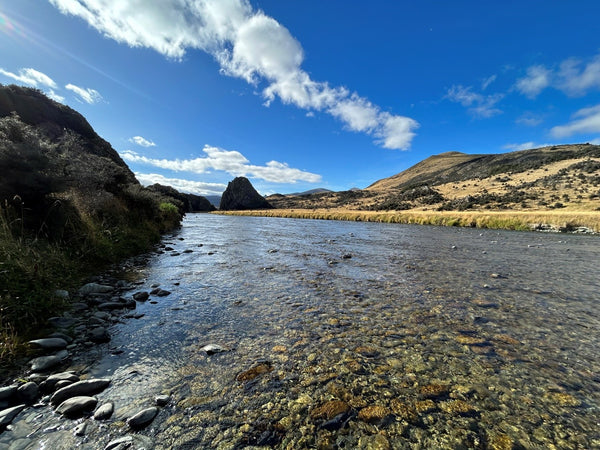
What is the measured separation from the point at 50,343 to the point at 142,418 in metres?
2.99

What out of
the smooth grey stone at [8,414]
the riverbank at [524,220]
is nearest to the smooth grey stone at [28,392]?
the smooth grey stone at [8,414]

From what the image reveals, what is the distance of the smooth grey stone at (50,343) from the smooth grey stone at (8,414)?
1634mm

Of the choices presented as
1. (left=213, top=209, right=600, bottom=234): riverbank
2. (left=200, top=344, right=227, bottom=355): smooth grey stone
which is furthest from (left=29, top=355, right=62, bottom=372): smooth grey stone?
(left=213, top=209, right=600, bottom=234): riverbank

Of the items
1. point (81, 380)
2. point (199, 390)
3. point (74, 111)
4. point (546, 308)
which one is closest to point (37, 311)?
point (81, 380)

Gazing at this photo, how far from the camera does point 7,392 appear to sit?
336cm

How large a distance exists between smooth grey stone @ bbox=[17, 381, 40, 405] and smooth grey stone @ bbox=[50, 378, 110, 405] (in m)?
0.25

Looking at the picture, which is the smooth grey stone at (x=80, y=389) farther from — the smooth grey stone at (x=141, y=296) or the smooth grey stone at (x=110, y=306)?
the smooth grey stone at (x=141, y=296)

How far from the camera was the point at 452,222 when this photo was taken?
129 ft

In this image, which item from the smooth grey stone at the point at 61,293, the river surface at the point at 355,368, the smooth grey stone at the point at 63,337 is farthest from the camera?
the smooth grey stone at the point at 61,293

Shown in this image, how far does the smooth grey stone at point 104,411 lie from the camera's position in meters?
3.24

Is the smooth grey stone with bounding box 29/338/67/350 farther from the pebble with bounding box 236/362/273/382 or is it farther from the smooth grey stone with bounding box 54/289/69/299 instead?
the pebble with bounding box 236/362/273/382

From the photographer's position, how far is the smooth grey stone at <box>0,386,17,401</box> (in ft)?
10.9

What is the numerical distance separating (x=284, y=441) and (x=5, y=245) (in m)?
7.68

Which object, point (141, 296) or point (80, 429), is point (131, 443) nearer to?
point (80, 429)
